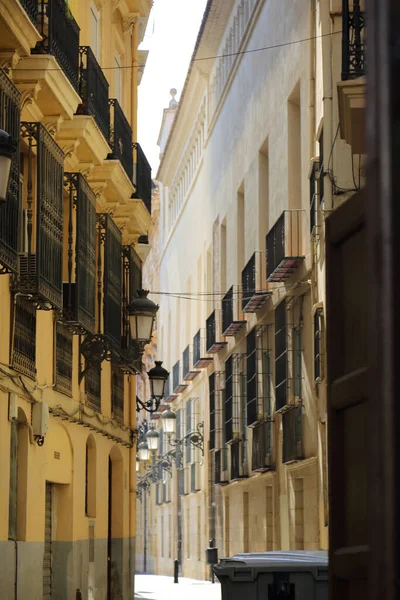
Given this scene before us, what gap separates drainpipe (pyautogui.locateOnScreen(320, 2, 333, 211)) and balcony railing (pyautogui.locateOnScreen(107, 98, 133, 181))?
10.0 ft

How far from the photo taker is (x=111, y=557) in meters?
22.0

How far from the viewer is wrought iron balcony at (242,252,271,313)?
28016mm

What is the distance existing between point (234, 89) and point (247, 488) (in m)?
11.4

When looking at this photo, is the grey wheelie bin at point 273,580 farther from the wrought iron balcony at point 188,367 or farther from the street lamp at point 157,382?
the wrought iron balcony at point 188,367

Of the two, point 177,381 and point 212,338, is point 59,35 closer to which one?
point 212,338

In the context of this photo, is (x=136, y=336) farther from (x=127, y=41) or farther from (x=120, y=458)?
(x=127, y=41)

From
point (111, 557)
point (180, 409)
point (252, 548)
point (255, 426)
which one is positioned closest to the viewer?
point (111, 557)

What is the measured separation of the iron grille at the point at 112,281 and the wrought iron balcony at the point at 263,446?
851 centimetres

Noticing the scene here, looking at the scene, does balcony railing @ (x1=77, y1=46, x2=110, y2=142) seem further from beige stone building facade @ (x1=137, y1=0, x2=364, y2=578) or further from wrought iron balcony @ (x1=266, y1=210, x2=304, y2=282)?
wrought iron balcony @ (x1=266, y1=210, x2=304, y2=282)

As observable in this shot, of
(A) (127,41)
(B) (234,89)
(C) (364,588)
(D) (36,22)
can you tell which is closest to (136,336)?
(D) (36,22)

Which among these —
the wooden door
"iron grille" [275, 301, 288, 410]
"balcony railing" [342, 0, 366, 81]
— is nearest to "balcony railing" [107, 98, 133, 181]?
"iron grille" [275, 301, 288, 410]

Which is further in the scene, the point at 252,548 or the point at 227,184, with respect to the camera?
the point at 227,184

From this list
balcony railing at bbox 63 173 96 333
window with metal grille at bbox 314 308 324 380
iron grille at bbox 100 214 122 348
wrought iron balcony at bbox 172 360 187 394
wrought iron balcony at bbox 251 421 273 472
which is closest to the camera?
balcony railing at bbox 63 173 96 333

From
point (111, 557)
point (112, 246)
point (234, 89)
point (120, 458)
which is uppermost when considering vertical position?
point (234, 89)
